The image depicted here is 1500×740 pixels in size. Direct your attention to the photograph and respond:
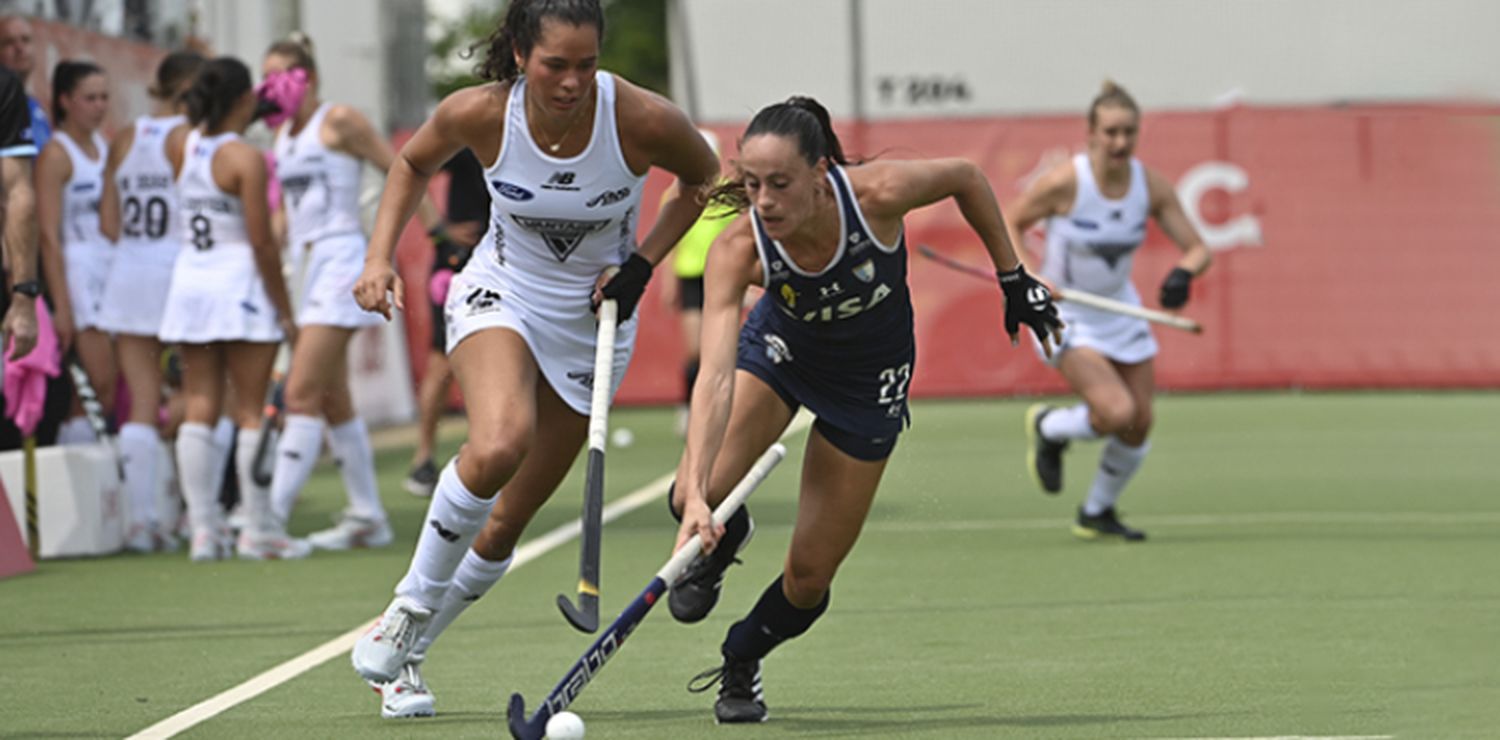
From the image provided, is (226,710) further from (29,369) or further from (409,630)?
(29,369)

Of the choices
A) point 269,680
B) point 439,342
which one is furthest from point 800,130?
point 439,342

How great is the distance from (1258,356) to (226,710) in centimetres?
1639

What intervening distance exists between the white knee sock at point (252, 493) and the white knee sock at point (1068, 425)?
12.2 ft

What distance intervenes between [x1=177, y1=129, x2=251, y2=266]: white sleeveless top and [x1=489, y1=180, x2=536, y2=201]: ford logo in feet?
14.4

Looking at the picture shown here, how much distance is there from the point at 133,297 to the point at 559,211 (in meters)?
5.15

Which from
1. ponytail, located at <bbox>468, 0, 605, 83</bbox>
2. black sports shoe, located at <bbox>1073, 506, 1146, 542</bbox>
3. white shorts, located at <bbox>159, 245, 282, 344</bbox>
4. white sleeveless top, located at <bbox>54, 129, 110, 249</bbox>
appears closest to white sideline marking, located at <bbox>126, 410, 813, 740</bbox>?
ponytail, located at <bbox>468, 0, 605, 83</bbox>

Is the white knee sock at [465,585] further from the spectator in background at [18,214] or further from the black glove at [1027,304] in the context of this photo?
the spectator in background at [18,214]

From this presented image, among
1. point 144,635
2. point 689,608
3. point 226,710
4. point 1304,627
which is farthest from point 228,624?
point 1304,627

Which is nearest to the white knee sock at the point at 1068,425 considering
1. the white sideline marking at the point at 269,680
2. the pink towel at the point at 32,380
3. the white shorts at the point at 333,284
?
the white sideline marking at the point at 269,680

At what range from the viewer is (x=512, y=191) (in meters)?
6.56

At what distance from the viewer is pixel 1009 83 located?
1037 inches

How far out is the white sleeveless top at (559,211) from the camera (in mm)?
6508

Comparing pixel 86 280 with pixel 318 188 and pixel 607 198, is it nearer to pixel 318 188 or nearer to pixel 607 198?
pixel 318 188

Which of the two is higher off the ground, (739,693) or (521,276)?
(521,276)
